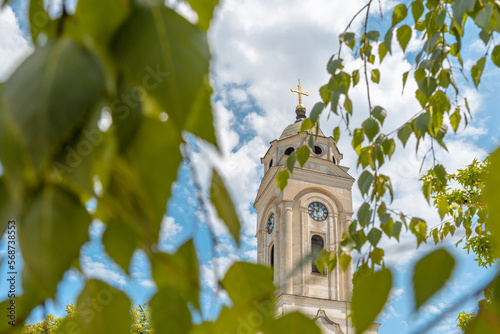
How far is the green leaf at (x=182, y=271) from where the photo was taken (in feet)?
0.75

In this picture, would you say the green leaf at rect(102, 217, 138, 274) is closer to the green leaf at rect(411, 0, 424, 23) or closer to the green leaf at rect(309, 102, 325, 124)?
the green leaf at rect(309, 102, 325, 124)

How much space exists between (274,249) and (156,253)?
37.6 feet

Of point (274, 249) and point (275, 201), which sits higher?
point (275, 201)

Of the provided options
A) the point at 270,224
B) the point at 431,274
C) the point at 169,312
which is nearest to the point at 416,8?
the point at 431,274

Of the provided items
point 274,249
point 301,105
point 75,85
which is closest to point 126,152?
point 75,85

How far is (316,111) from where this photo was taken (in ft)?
3.68

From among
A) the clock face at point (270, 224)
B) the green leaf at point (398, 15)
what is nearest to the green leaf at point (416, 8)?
the green leaf at point (398, 15)

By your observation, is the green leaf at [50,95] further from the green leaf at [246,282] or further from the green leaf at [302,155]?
the green leaf at [302,155]

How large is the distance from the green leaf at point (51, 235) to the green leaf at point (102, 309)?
9cm

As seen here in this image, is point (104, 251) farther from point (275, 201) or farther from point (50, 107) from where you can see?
point (275, 201)

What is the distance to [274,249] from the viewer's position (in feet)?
37.6

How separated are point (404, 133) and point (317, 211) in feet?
35.3

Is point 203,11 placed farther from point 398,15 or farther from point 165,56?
point 398,15

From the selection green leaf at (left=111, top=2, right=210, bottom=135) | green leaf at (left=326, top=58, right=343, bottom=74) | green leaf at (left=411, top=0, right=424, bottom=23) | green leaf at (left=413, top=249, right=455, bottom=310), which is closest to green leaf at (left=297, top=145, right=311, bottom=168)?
green leaf at (left=326, top=58, right=343, bottom=74)
